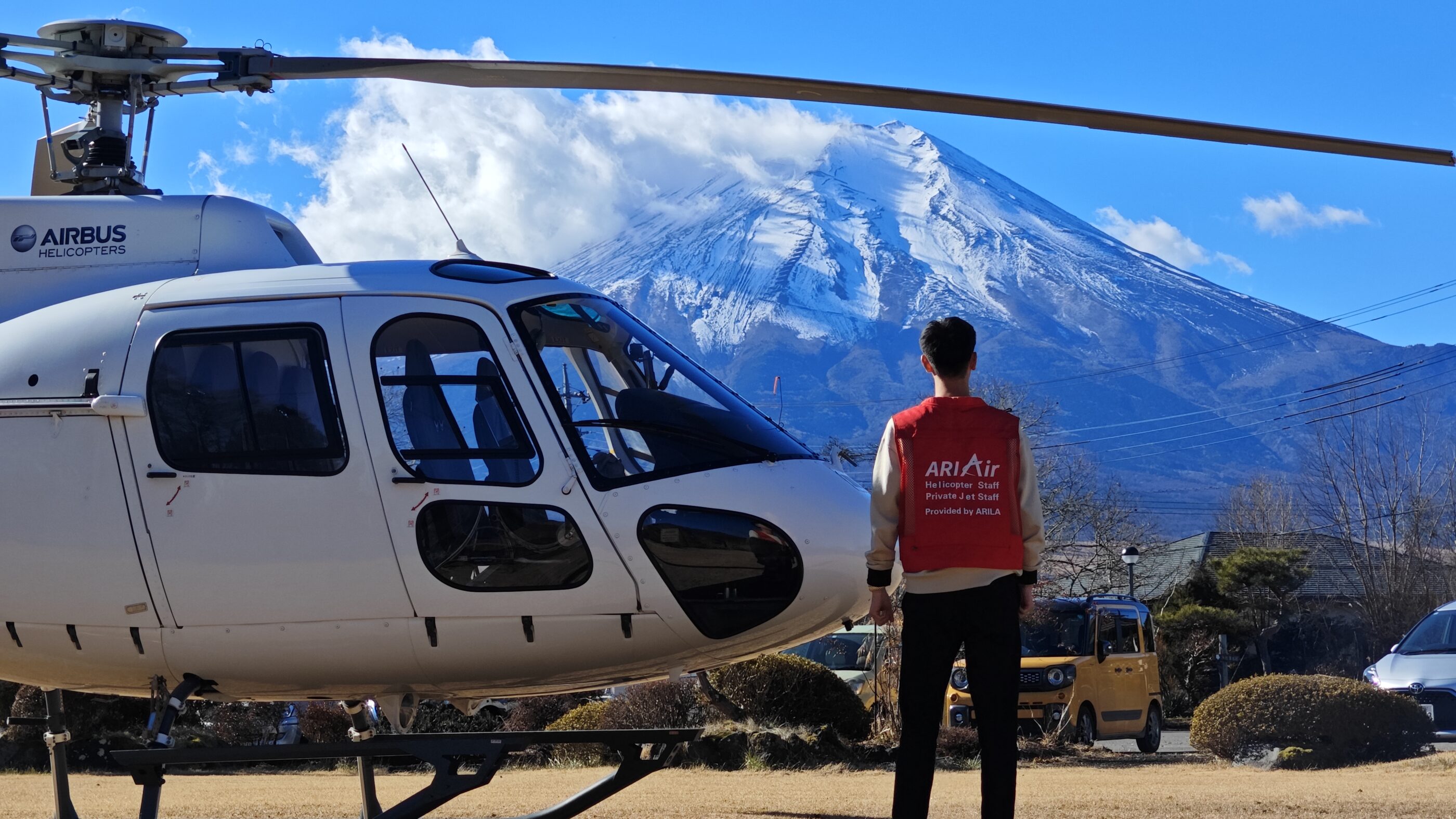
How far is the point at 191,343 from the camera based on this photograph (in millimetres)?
6801

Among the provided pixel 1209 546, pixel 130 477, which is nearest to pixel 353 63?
pixel 130 477

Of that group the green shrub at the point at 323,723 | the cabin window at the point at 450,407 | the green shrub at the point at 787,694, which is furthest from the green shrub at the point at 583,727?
the cabin window at the point at 450,407

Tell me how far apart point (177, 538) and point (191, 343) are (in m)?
0.87

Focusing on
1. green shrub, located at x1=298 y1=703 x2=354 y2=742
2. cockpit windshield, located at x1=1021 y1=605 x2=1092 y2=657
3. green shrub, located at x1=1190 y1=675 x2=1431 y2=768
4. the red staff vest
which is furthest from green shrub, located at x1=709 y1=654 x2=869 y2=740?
the red staff vest

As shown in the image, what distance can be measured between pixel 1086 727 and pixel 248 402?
1315 centimetres

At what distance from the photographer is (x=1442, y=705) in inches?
596

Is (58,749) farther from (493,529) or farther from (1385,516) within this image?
(1385,516)

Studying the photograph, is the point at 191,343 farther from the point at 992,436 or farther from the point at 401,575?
the point at 992,436

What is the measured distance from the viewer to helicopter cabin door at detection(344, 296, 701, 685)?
6.44 meters

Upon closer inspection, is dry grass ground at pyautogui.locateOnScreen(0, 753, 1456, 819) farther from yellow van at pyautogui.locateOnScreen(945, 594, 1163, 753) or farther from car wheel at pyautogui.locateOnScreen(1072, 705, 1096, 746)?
car wheel at pyautogui.locateOnScreen(1072, 705, 1096, 746)

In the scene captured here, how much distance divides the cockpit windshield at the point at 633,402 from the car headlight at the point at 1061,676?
1123 centimetres

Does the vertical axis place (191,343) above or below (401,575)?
above

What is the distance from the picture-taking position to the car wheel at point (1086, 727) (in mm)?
17500

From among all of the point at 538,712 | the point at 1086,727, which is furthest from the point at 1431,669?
the point at 538,712
